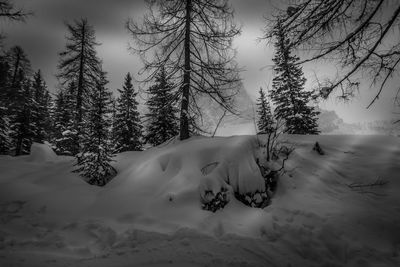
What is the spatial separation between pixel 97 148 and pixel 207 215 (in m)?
4.95

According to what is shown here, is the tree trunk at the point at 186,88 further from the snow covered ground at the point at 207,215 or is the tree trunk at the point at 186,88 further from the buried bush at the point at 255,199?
the buried bush at the point at 255,199

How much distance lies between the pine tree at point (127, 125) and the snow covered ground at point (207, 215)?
12.9m

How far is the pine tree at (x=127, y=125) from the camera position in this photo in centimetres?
1975

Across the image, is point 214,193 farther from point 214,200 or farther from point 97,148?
point 97,148

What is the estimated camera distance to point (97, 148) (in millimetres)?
7352

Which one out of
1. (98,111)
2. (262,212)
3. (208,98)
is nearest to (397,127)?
(262,212)

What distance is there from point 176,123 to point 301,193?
14364 mm

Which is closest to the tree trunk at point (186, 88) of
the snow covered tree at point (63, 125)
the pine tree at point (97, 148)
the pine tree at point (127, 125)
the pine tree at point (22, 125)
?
the pine tree at point (97, 148)

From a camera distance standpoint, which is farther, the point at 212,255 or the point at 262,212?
the point at 262,212

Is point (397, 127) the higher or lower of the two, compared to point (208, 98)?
lower

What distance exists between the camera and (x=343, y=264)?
3.12 metres

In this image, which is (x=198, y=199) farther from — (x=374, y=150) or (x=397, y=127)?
(x=374, y=150)

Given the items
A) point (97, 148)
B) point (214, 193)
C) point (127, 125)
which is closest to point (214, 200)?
point (214, 193)

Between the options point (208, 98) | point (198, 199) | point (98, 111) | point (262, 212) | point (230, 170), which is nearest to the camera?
point (262, 212)
